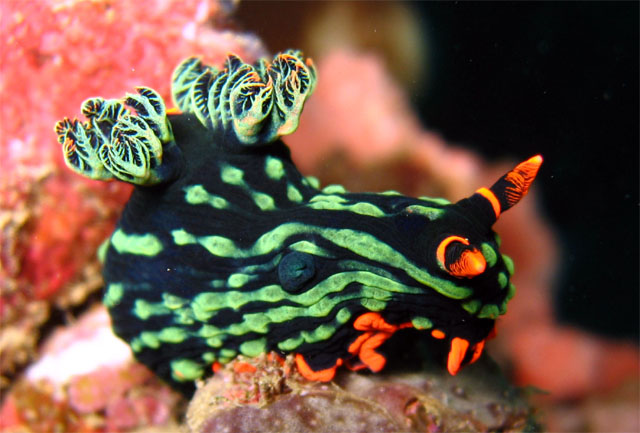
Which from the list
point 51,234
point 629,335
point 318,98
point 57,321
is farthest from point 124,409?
point 629,335

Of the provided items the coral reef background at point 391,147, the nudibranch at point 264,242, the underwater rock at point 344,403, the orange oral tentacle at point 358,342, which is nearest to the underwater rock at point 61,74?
the coral reef background at point 391,147

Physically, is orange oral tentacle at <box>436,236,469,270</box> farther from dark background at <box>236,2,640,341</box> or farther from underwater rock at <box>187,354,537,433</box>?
dark background at <box>236,2,640,341</box>

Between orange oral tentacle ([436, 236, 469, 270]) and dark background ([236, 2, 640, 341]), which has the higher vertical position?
dark background ([236, 2, 640, 341])

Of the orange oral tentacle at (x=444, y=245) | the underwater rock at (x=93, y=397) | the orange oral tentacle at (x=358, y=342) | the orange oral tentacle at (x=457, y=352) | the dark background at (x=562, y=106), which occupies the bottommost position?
the underwater rock at (x=93, y=397)

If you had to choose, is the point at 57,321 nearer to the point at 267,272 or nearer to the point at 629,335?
the point at 267,272

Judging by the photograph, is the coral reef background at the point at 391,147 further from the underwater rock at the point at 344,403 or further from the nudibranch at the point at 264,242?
the nudibranch at the point at 264,242

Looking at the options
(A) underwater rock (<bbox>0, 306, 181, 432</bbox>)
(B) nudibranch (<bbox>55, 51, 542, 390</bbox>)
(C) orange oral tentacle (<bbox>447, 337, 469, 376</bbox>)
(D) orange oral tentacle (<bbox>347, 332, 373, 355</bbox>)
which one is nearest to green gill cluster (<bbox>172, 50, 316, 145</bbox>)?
(B) nudibranch (<bbox>55, 51, 542, 390</bbox>)

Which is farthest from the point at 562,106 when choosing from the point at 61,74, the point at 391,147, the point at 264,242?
the point at 61,74
